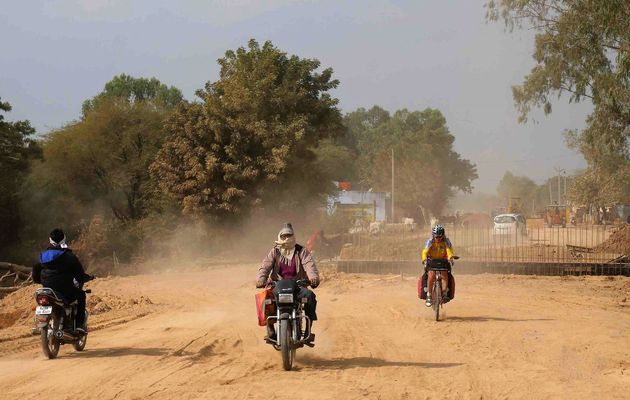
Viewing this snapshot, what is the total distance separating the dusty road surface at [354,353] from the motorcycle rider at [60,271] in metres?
0.91

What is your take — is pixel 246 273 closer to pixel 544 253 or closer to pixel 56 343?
pixel 544 253

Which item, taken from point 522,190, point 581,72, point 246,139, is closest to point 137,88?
point 246,139

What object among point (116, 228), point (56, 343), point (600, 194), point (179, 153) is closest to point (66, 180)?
point (116, 228)

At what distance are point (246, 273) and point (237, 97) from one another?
12086 mm

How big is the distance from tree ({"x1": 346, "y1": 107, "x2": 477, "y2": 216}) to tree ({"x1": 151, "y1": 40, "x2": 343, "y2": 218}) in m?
53.0

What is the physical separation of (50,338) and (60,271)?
3.29 feet

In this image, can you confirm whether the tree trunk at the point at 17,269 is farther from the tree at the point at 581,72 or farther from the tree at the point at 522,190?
the tree at the point at 522,190

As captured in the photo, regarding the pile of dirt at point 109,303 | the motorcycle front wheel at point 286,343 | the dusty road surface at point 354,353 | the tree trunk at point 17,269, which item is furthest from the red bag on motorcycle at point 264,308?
the tree trunk at point 17,269

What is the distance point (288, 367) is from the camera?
32.9ft

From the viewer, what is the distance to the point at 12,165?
4150 centimetres

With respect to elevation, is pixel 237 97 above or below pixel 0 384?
above

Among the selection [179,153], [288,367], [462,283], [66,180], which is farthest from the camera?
[66,180]

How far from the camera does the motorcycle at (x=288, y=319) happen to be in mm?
9969

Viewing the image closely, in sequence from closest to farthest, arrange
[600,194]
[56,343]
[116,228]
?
1. [56,343]
2. [116,228]
3. [600,194]
